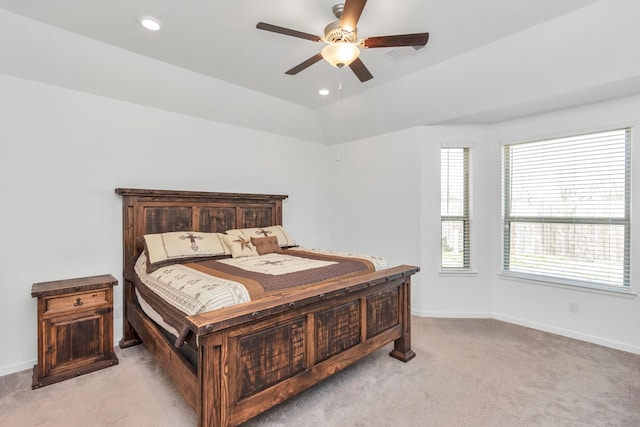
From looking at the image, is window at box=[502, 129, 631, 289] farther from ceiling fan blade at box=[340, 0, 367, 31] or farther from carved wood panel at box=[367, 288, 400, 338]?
ceiling fan blade at box=[340, 0, 367, 31]

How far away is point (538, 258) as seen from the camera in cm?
361

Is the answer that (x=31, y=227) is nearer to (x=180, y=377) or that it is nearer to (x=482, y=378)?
(x=180, y=377)

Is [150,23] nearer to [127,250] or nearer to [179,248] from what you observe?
[179,248]

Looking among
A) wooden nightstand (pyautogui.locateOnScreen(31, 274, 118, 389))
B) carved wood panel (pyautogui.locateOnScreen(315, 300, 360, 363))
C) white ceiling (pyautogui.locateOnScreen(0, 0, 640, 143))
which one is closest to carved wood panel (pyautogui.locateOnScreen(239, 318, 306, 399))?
carved wood panel (pyautogui.locateOnScreen(315, 300, 360, 363))

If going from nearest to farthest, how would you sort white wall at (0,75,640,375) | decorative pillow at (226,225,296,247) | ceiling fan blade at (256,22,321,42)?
ceiling fan blade at (256,22,321,42) < white wall at (0,75,640,375) < decorative pillow at (226,225,296,247)

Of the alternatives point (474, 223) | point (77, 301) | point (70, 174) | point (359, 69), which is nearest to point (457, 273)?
point (474, 223)

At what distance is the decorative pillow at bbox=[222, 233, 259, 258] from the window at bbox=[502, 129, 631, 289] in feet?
10.3

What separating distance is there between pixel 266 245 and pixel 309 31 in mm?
2177

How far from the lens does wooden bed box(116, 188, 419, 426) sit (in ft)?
5.36

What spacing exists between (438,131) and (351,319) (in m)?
2.82

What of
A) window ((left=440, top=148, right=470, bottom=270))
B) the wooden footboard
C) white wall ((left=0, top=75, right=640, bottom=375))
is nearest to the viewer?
the wooden footboard

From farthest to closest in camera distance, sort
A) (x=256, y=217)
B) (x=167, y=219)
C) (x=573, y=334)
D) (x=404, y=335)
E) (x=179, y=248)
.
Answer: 1. (x=256, y=217)
2. (x=167, y=219)
3. (x=573, y=334)
4. (x=179, y=248)
5. (x=404, y=335)

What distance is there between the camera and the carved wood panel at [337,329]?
2.16 meters

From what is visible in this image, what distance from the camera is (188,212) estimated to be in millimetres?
3555
